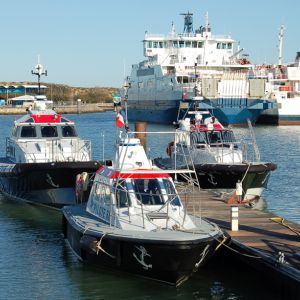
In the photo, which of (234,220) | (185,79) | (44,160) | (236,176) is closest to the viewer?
(234,220)

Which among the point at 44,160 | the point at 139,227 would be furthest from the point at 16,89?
the point at 139,227

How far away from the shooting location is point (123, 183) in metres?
17.9

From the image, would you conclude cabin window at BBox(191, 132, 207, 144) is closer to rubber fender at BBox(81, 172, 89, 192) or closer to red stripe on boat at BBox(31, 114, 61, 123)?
red stripe on boat at BBox(31, 114, 61, 123)

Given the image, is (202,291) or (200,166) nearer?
(202,291)

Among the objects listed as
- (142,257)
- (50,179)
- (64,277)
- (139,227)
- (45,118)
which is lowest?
(64,277)

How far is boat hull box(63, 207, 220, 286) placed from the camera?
1563 centimetres

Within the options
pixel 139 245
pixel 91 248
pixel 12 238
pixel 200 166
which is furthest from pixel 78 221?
pixel 200 166

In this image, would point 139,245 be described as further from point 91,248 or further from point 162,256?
point 91,248

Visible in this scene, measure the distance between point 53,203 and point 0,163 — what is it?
12.4 feet

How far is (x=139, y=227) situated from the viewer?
16.7 m

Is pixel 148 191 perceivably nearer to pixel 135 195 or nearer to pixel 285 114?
pixel 135 195

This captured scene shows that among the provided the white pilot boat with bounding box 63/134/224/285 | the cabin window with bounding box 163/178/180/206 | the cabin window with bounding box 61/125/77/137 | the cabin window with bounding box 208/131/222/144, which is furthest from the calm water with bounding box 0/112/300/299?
the cabin window with bounding box 208/131/222/144

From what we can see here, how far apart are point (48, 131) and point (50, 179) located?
→ 9.90 feet

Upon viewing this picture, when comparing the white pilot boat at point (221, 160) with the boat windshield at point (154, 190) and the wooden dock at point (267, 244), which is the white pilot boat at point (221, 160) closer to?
the wooden dock at point (267, 244)
